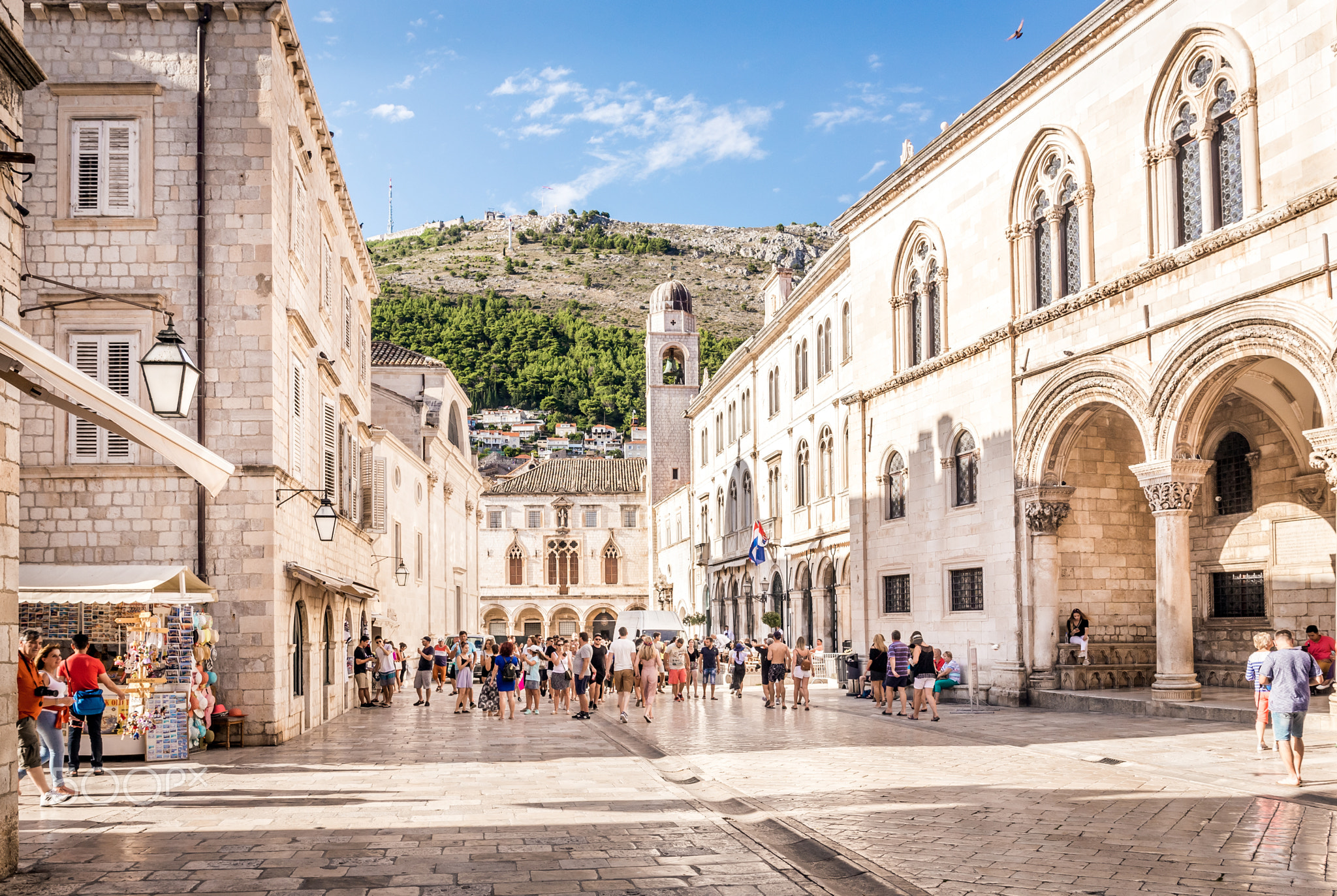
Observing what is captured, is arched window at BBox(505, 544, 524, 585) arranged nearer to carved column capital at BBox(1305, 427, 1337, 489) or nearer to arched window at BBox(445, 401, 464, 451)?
arched window at BBox(445, 401, 464, 451)

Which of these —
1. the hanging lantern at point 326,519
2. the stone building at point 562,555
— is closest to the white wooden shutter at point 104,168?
the hanging lantern at point 326,519

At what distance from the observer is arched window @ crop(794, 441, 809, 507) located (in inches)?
1597

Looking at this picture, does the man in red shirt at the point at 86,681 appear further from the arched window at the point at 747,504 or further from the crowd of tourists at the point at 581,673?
the arched window at the point at 747,504

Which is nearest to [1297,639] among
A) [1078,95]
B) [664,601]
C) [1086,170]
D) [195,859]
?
[1086,170]

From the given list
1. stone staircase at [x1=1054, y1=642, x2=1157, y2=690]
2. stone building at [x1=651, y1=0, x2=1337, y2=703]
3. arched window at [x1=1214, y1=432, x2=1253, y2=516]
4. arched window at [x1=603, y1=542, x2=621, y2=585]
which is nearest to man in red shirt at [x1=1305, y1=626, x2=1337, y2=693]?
stone building at [x1=651, y1=0, x2=1337, y2=703]

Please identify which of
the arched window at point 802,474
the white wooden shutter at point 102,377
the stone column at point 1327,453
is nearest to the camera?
the stone column at point 1327,453

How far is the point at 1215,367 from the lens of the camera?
1808 centimetres

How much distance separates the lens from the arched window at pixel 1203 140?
57.9 ft

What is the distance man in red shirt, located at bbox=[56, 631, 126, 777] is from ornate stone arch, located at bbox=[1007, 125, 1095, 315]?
53.6ft

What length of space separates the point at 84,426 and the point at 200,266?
2.70m

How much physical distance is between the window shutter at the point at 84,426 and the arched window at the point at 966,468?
52.6 feet

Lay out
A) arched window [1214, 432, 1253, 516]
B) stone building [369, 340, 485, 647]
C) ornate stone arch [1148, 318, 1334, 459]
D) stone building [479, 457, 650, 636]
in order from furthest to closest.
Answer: stone building [479, 457, 650, 636] → stone building [369, 340, 485, 647] → arched window [1214, 432, 1253, 516] → ornate stone arch [1148, 318, 1334, 459]

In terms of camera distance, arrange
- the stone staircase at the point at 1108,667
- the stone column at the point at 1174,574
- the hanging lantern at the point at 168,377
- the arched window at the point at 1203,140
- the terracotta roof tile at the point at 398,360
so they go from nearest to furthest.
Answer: the hanging lantern at the point at 168,377, the arched window at the point at 1203,140, the stone column at the point at 1174,574, the stone staircase at the point at 1108,667, the terracotta roof tile at the point at 398,360

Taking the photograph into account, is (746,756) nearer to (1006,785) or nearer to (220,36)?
(1006,785)
